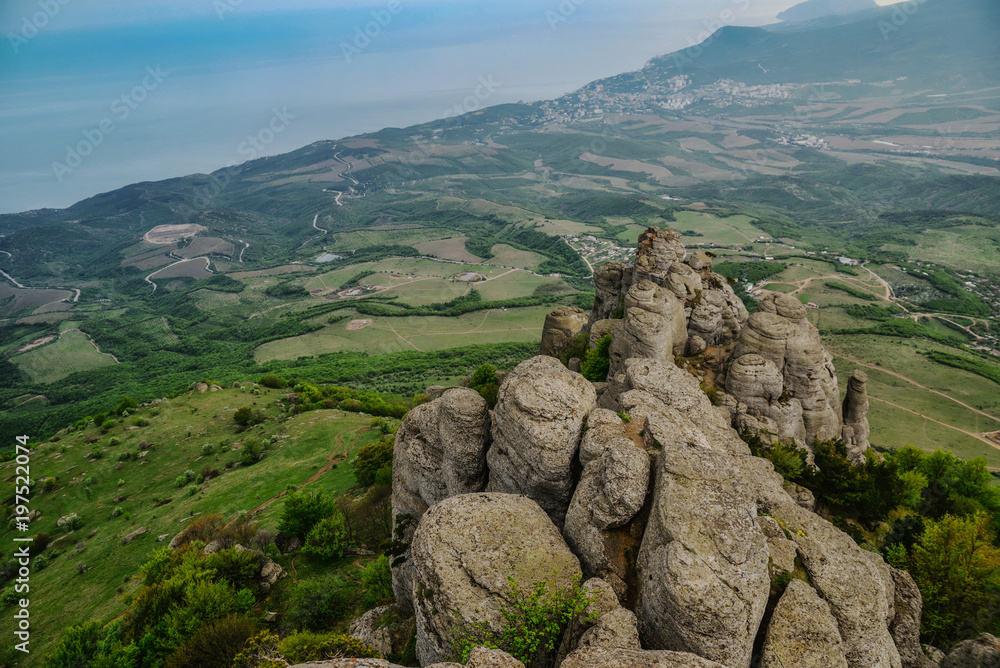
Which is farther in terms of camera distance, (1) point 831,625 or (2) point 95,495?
(2) point 95,495

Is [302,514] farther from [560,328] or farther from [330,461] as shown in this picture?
[560,328]

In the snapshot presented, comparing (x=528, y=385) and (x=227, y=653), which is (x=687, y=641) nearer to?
(x=528, y=385)

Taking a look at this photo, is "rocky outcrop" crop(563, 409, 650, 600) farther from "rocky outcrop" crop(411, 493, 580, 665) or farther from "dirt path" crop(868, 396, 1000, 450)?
"dirt path" crop(868, 396, 1000, 450)

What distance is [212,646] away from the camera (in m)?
26.8

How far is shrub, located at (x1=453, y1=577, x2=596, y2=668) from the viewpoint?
1695 centimetres

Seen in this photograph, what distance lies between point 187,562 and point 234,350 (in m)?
191

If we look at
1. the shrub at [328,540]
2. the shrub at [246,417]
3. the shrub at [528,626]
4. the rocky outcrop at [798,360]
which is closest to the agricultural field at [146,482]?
the shrub at [246,417]

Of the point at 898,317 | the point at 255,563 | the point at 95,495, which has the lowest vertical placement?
the point at 898,317

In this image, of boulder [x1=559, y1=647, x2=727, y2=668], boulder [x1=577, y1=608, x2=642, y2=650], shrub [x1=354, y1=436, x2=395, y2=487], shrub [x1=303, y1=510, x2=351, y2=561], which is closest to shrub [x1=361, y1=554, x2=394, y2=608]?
shrub [x1=303, y1=510, x2=351, y2=561]

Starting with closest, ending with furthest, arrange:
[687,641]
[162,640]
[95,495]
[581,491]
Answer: [687,641] < [581,491] < [162,640] < [95,495]

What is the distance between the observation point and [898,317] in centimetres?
15362

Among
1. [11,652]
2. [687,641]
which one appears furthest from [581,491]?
[11,652]

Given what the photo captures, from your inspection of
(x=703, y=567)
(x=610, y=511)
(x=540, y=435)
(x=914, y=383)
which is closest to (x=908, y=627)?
(x=703, y=567)

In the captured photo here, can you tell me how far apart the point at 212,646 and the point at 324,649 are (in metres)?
9.92
